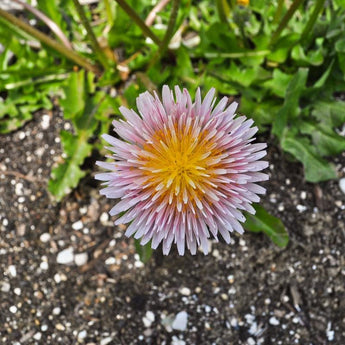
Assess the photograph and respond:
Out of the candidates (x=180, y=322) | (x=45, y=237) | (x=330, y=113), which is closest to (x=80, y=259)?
(x=45, y=237)

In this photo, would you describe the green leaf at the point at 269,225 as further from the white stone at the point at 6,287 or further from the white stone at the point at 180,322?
the white stone at the point at 6,287

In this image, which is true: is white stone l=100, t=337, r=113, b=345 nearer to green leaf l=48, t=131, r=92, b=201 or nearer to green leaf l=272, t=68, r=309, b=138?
green leaf l=48, t=131, r=92, b=201

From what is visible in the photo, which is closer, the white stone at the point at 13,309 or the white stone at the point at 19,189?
the white stone at the point at 13,309

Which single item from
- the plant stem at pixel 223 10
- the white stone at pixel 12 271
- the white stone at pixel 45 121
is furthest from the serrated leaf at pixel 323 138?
the white stone at pixel 12 271

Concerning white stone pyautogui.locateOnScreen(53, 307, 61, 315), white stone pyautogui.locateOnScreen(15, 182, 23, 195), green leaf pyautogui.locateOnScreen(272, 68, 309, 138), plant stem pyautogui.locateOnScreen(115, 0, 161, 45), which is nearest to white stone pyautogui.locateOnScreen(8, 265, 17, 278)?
white stone pyautogui.locateOnScreen(53, 307, 61, 315)

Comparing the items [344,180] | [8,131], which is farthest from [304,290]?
[8,131]
